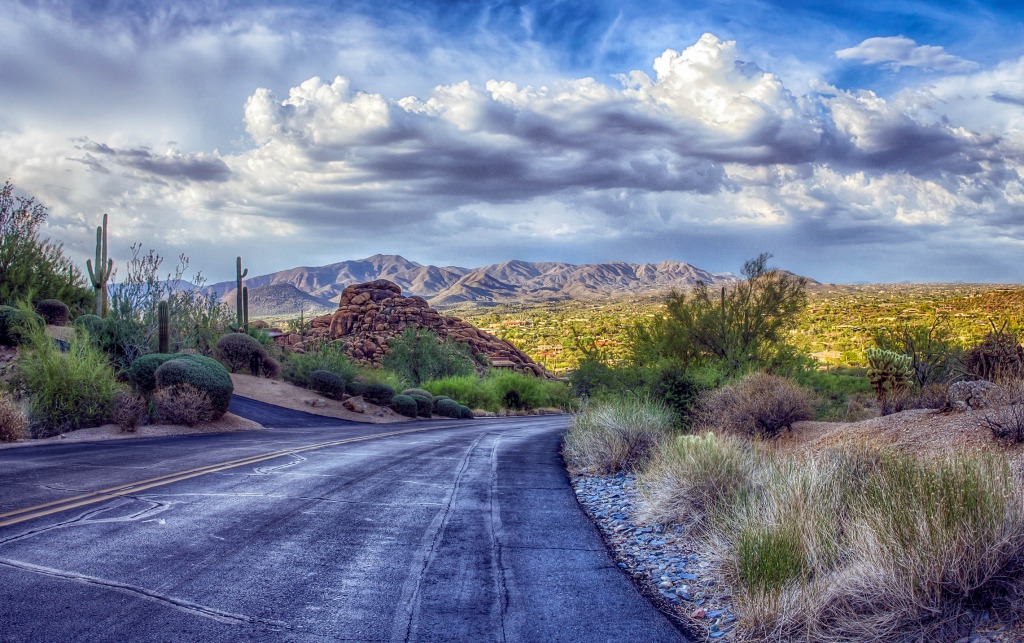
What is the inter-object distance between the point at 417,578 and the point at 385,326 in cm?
7264

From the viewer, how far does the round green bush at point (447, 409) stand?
43.4 m

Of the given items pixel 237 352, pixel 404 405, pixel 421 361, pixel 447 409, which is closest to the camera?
pixel 237 352

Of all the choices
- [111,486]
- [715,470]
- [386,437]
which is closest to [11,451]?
[111,486]

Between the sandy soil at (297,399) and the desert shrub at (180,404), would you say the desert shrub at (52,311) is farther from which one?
the desert shrub at (180,404)

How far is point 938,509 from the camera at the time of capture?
5.20m

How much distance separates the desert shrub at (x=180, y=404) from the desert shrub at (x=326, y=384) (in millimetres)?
15709

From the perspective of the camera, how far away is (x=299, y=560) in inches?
265

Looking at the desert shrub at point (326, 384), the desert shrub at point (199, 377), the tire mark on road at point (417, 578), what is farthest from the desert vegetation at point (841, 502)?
the desert shrub at point (326, 384)

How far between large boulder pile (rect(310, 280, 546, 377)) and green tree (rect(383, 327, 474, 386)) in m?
9.44

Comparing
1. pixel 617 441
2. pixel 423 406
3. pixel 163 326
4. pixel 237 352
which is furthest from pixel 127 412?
pixel 423 406

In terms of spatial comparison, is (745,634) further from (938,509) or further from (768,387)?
(768,387)

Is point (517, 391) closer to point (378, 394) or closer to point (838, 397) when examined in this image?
point (378, 394)

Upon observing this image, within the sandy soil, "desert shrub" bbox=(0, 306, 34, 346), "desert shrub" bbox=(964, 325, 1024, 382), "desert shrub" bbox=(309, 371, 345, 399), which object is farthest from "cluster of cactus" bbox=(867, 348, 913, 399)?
"desert shrub" bbox=(0, 306, 34, 346)

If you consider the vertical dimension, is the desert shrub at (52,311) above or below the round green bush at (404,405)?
above
